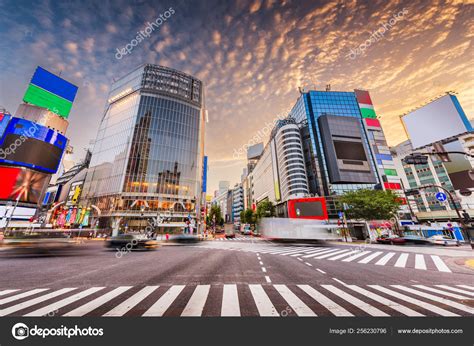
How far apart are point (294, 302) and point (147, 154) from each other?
2518 inches

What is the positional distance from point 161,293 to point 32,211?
8843cm

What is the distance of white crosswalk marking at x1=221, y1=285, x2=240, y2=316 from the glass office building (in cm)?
5860

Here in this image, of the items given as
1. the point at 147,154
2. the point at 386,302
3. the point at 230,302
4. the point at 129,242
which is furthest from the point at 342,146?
the point at 230,302

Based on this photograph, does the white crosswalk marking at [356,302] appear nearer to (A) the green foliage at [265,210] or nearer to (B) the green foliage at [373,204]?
(B) the green foliage at [373,204]

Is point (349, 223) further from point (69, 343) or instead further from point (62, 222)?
point (62, 222)

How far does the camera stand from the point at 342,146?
63281 millimetres

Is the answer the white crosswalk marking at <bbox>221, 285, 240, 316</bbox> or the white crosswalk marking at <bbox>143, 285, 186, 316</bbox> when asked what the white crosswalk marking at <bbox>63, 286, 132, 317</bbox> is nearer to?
the white crosswalk marking at <bbox>143, 285, 186, 316</bbox>

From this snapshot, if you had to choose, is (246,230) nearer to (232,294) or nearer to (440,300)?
(232,294)

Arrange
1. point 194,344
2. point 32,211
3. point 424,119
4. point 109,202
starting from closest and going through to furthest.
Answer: point 194,344
point 424,119
point 109,202
point 32,211

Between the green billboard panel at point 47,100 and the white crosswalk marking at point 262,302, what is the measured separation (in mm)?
101565

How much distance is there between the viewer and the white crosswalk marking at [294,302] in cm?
412

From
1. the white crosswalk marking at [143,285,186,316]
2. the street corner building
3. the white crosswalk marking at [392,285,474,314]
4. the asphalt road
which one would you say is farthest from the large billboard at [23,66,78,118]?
the white crosswalk marking at [392,285,474,314]

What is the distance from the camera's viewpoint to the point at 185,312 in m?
4.07

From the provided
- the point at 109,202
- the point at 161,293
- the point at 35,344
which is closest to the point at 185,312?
the point at 161,293
